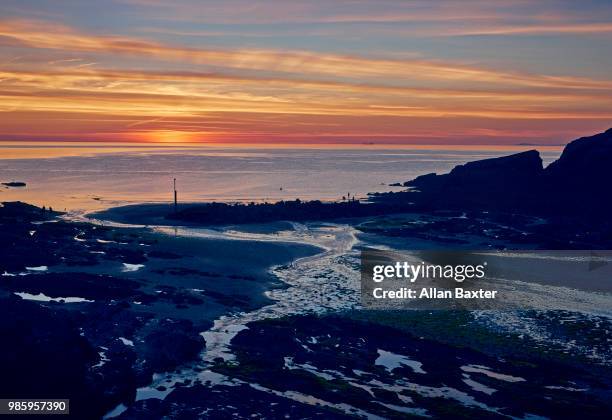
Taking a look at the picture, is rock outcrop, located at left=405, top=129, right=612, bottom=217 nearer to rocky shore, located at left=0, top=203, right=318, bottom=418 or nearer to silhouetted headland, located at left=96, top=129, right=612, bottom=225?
silhouetted headland, located at left=96, top=129, right=612, bottom=225

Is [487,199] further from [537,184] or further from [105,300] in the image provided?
[105,300]

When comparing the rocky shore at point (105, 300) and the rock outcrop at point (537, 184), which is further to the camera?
the rock outcrop at point (537, 184)

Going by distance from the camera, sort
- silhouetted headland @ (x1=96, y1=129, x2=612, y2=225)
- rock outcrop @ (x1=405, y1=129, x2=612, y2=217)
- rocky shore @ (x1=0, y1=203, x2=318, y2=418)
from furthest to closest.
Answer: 1. rock outcrop @ (x1=405, y1=129, x2=612, y2=217)
2. silhouetted headland @ (x1=96, y1=129, x2=612, y2=225)
3. rocky shore @ (x1=0, y1=203, x2=318, y2=418)

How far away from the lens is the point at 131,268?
52656 mm

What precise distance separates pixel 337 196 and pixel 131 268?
2470 inches

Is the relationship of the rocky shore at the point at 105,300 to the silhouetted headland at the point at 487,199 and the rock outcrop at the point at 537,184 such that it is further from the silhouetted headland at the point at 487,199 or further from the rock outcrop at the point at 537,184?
the rock outcrop at the point at 537,184

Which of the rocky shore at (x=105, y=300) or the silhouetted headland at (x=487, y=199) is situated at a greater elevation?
the silhouetted headland at (x=487, y=199)

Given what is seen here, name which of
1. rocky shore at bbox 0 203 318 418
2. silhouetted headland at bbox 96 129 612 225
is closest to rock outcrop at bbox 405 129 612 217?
silhouetted headland at bbox 96 129 612 225

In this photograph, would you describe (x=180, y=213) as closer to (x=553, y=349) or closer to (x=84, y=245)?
(x=84, y=245)

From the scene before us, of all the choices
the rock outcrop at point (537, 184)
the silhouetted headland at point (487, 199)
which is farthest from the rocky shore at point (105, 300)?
the rock outcrop at point (537, 184)

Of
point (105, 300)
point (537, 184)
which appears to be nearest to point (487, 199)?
point (537, 184)

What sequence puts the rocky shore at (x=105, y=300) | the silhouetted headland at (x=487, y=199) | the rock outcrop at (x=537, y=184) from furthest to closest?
1. the rock outcrop at (x=537, y=184)
2. the silhouetted headland at (x=487, y=199)
3. the rocky shore at (x=105, y=300)

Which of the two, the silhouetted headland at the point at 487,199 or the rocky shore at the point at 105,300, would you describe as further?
the silhouetted headland at the point at 487,199

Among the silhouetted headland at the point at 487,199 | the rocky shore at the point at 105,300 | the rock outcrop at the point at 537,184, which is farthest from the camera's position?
the rock outcrop at the point at 537,184
